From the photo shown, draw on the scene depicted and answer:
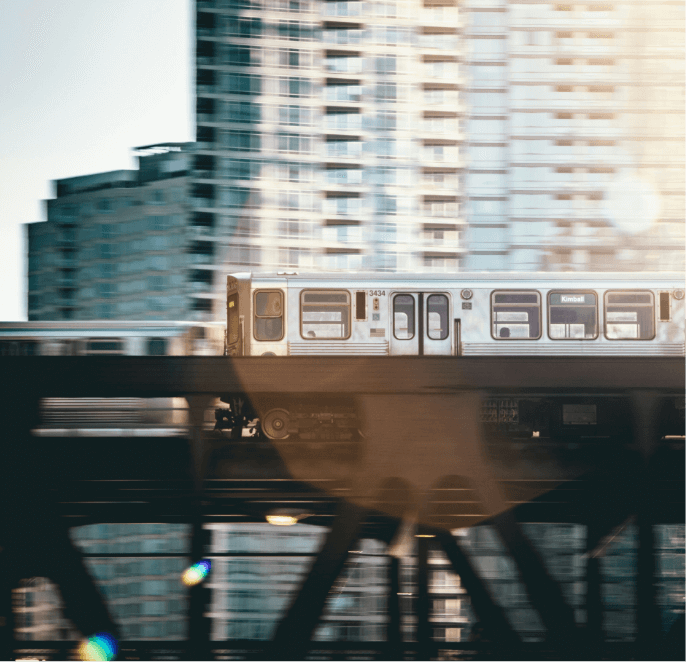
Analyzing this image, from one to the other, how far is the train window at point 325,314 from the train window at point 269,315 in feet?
1.60

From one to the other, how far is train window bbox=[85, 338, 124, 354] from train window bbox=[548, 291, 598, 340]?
13.9 metres

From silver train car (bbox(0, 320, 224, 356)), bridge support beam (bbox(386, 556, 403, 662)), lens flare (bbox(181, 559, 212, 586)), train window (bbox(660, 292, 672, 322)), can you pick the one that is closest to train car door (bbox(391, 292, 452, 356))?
train window (bbox(660, 292, 672, 322))

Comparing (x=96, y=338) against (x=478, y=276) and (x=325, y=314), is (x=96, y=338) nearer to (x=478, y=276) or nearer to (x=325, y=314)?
(x=325, y=314)

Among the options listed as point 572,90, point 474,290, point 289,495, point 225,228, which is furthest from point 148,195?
point 289,495

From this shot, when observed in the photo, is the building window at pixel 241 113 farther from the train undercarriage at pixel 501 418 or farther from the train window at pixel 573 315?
the train undercarriage at pixel 501 418

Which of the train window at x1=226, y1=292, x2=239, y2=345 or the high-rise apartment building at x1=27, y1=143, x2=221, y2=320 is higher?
the high-rise apartment building at x1=27, y1=143, x2=221, y2=320

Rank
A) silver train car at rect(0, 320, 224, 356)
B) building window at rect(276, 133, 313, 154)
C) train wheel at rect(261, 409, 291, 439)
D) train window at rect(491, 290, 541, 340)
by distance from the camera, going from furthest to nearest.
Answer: building window at rect(276, 133, 313, 154) → silver train car at rect(0, 320, 224, 356) → train window at rect(491, 290, 541, 340) → train wheel at rect(261, 409, 291, 439)

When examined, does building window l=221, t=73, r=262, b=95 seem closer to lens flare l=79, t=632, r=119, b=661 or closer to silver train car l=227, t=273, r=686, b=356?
silver train car l=227, t=273, r=686, b=356

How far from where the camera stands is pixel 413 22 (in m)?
60.2

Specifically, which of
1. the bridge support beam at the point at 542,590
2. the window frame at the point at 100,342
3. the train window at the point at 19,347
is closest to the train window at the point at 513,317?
the bridge support beam at the point at 542,590

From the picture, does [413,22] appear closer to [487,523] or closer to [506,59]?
[506,59]

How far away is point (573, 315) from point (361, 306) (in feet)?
14.6

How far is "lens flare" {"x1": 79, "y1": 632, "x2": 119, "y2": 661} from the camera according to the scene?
745 cm

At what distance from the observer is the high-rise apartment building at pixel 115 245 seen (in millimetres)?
78250
